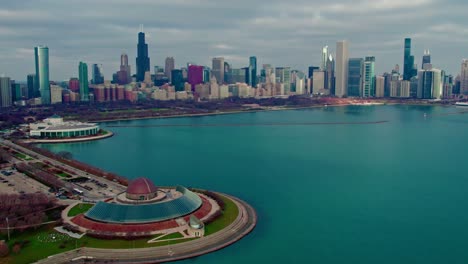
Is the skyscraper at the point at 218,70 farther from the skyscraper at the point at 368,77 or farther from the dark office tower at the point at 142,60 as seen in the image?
the skyscraper at the point at 368,77

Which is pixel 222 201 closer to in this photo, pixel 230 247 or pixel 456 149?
pixel 230 247

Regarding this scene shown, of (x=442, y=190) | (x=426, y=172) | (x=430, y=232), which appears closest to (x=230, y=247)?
(x=430, y=232)

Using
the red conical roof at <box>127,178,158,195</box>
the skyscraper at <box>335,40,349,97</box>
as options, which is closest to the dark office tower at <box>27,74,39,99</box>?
the skyscraper at <box>335,40,349,97</box>

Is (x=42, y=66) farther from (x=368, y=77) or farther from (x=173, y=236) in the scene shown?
(x=173, y=236)

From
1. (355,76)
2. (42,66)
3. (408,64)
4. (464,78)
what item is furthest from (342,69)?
(42,66)

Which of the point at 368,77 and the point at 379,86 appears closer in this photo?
the point at 368,77
